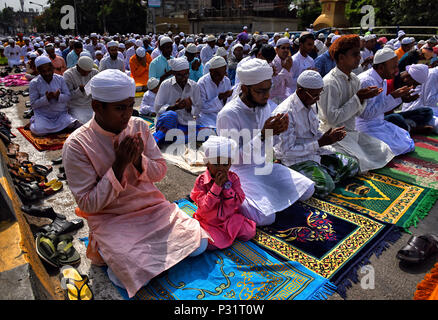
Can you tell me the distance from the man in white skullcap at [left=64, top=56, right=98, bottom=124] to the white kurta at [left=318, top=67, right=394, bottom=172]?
14.4ft

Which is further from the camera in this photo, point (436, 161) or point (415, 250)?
point (436, 161)

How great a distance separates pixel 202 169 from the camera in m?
4.52

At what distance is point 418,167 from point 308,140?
188 centimetres

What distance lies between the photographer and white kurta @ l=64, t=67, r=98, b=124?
620cm

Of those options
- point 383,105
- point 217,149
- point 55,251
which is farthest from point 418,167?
point 55,251

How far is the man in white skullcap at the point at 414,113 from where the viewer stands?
5.10m

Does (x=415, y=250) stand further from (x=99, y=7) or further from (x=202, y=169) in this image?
(x=99, y=7)

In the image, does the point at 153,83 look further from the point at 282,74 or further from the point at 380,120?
the point at 380,120

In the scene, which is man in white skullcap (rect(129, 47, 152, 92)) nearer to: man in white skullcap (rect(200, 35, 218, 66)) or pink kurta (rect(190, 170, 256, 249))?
man in white skullcap (rect(200, 35, 218, 66))

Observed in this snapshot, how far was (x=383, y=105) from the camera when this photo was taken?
4699 mm

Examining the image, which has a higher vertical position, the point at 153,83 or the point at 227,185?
the point at 153,83

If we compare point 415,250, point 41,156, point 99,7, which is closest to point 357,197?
point 415,250

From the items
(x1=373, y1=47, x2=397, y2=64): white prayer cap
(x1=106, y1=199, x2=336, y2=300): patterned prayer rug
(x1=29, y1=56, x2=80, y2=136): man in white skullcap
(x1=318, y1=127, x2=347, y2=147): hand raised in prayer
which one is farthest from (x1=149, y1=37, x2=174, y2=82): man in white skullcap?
(x1=106, y1=199, x2=336, y2=300): patterned prayer rug
